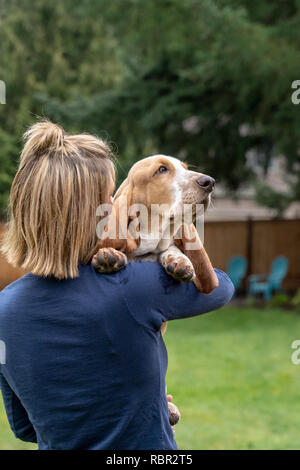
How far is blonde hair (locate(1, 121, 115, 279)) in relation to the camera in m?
1.63

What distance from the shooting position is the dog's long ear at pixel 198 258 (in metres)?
1.73

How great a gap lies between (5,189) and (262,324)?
6.16m

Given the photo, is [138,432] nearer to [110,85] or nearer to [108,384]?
[108,384]

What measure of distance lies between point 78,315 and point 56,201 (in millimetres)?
302

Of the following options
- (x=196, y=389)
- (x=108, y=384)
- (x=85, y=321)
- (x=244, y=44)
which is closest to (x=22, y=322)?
(x=85, y=321)

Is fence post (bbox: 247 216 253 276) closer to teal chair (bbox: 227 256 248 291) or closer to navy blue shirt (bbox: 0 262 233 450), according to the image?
teal chair (bbox: 227 256 248 291)

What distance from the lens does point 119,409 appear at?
1643mm

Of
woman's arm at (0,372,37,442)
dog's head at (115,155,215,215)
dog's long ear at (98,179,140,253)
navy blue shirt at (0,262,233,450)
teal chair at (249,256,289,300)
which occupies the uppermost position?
dog's head at (115,155,215,215)

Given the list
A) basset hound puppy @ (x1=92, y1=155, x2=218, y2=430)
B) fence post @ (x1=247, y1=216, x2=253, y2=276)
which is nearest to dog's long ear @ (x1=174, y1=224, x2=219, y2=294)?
basset hound puppy @ (x1=92, y1=155, x2=218, y2=430)

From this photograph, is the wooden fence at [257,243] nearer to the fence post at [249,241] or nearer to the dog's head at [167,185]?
the fence post at [249,241]

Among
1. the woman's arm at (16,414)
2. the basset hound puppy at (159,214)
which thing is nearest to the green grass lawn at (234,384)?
the woman's arm at (16,414)

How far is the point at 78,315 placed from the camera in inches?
63.0

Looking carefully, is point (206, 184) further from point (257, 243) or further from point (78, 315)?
point (257, 243)

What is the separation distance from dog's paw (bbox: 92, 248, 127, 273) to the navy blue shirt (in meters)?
0.02
